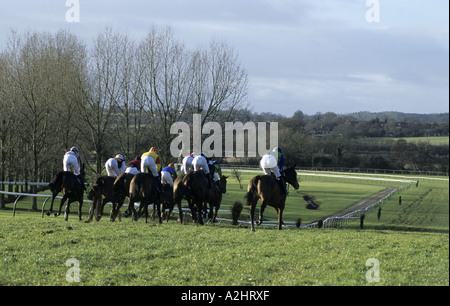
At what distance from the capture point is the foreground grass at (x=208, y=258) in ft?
25.2

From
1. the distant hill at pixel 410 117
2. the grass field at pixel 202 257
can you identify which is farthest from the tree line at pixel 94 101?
the distant hill at pixel 410 117

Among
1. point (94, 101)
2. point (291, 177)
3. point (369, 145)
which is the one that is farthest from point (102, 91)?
point (369, 145)

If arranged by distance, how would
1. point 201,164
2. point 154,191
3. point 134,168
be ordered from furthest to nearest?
point 134,168 → point 201,164 → point 154,191

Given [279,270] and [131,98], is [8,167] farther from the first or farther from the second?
[279,270]

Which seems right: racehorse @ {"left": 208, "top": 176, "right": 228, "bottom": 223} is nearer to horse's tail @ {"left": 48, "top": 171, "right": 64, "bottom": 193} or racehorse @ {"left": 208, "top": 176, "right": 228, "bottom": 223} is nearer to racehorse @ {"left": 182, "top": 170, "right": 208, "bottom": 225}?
Result: racehorse @ {"left": 182, "top": 170, "right": 208, "bottom": 225}

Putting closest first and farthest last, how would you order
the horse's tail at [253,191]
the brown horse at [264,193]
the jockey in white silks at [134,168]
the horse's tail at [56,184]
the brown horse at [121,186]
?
the brown horse at [264,193] → the horse's tail at [253,191] → the brown horse at [121,186] → the horse's tail at [56,184] → the jockey in white silks at [134,168]

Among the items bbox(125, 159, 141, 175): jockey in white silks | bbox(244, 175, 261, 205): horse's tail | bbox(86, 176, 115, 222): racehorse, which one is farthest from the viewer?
bbox(125, 159, 141, 175): jockey in white silks

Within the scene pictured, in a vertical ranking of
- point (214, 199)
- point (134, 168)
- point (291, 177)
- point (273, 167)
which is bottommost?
point (214, 199)

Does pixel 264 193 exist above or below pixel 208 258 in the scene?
above

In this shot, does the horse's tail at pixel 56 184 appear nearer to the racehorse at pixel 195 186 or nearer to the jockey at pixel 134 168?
the jockey at pixel 134 168

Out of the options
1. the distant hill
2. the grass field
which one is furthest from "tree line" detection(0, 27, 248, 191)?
the distant hill

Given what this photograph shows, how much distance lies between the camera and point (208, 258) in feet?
30.3

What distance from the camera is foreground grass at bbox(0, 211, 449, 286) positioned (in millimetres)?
7695

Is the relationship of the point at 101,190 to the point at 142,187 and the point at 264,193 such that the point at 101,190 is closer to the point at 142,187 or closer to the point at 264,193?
the point at 142,187
